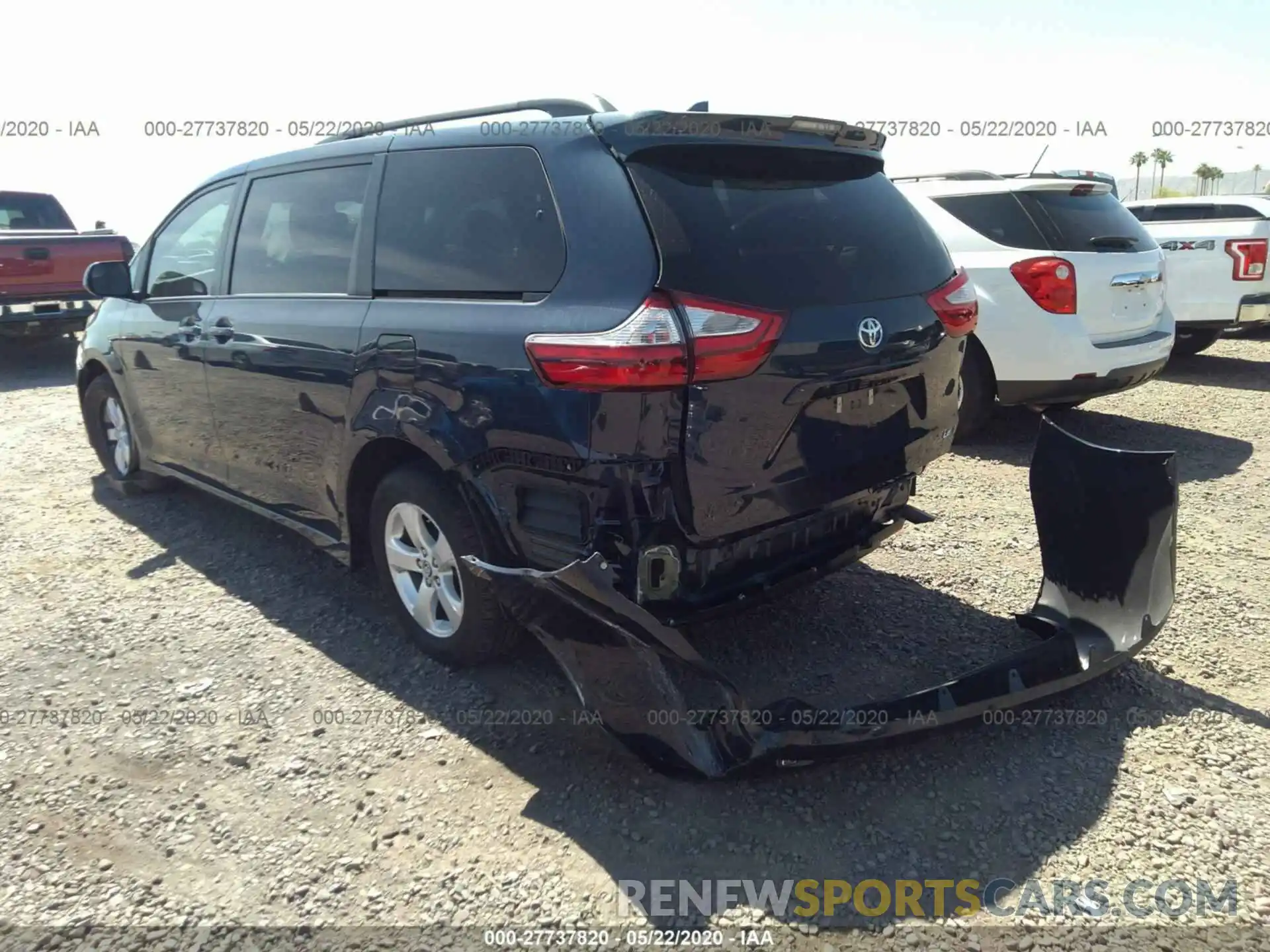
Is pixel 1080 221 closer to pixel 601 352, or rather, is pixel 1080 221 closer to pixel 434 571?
pixel 601 352

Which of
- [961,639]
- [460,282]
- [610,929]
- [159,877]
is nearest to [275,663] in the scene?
[159,877]

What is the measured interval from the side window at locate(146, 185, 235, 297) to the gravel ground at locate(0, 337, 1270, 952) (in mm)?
1447

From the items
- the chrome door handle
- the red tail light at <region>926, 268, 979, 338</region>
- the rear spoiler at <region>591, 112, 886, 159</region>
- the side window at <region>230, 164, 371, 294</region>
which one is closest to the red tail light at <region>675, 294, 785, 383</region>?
the rear spoiler at <region>591, 112, 886, 159</region>

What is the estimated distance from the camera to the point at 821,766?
8.51 ft

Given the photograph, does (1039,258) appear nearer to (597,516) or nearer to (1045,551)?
(1045,551)

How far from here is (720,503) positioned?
8.46ft

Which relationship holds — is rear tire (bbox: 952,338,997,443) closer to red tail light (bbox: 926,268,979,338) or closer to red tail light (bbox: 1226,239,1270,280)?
red tail light (bbox: 926,268,979,338)

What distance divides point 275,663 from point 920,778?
2.42m

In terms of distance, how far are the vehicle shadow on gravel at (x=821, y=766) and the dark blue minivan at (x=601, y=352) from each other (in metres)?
0.30

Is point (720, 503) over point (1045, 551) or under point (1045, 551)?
over

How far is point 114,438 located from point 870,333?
496 centimetres

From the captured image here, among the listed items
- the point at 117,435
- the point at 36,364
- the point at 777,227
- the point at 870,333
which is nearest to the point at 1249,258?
the point at 870,333

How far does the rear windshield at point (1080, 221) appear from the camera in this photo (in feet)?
18.6

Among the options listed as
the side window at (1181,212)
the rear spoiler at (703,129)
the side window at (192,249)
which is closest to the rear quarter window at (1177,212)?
the side window at (1181,212)
